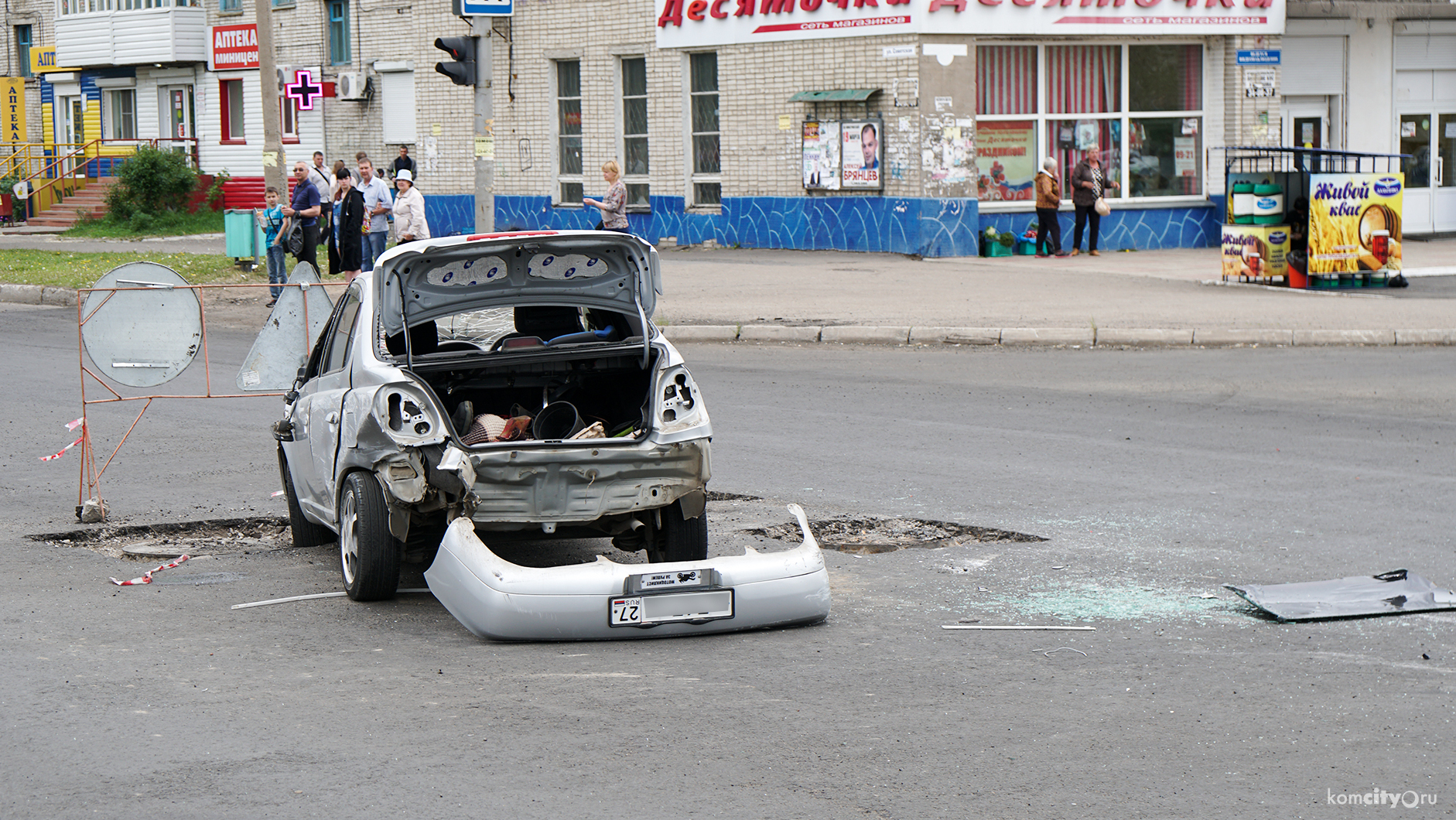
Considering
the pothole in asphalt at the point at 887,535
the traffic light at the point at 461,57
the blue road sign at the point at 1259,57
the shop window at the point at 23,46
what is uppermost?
the shop window at the point at 23,46

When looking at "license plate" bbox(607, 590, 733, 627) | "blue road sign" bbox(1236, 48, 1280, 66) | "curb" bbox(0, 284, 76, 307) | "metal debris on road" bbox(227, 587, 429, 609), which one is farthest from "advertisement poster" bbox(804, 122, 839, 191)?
"license plate" bbox(607, 590, 733, 627)

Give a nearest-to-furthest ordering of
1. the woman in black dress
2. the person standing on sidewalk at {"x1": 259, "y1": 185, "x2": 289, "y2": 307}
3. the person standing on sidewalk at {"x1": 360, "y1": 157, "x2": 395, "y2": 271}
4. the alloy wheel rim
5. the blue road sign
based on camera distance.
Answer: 1. the alloy wheel rim
2. the person standing on sidewalk at {"x1": 259, "y1": 185, "x2": 289, "y2": 307}
3. the woman in black dress
4. the person standing on sidewalk at {"x1": 360, "y1": 157, "x2": 395, "y2": 271}
5. the blue road sign

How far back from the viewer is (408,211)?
21.4 m

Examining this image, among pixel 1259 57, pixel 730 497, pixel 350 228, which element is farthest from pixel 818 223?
pixel 730 497

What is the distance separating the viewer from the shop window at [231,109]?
136 ft

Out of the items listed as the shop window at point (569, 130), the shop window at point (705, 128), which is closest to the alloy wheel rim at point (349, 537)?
the shop window at point (705, 128)

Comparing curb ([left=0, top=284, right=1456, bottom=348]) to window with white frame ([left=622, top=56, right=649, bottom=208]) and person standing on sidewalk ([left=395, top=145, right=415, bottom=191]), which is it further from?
person standing on sidewalk ([left=395, top=145, right=415, bottom=191])

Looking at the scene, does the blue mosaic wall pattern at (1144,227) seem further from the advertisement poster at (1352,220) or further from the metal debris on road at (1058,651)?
the metal debris on road at (1058,651)

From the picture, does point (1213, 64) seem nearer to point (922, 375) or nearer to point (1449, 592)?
point (922, 375)

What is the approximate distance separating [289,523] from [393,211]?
13443mm

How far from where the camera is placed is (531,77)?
32.7 metres

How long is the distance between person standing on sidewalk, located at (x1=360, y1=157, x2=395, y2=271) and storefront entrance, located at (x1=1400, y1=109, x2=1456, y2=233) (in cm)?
1839

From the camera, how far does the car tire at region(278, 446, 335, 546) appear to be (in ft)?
26.9

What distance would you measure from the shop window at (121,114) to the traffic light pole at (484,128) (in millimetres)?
30062
